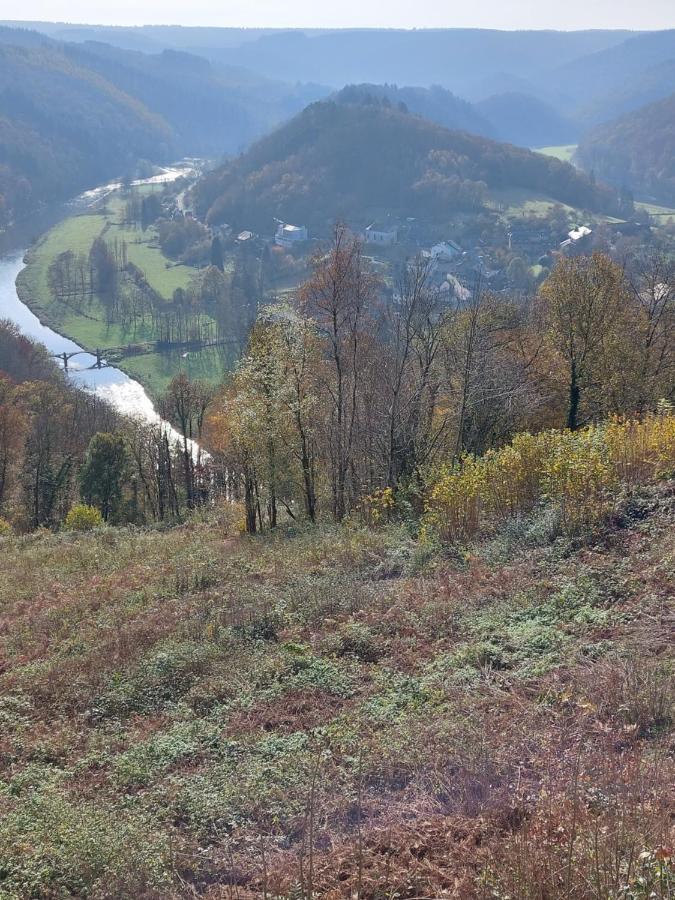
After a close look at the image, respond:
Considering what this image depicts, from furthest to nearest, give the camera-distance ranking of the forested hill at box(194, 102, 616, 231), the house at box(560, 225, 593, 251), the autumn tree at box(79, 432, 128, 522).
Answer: the forested hill at box(194, 102, 616, 231) → the house at box(560, 225, 593, 251) → the autumn tree at box(79, 432, 128, 522)

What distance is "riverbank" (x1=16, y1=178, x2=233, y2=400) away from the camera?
89.9 meters

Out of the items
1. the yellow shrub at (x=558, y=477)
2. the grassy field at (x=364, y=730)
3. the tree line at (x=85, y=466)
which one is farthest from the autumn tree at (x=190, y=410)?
the yellow shrub at (x=558, y=477)

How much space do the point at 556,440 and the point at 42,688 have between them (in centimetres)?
905

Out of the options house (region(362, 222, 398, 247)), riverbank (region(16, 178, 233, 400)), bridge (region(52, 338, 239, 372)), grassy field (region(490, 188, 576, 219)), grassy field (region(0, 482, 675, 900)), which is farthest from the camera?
grassy field (region(490, 188, 576, 219))

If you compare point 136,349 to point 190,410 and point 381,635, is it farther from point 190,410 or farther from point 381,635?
point 381,635

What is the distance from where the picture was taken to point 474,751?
5719 millimetres

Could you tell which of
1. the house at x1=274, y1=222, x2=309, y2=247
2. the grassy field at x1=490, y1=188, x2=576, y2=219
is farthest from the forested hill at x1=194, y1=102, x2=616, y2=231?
the house at x1=274, y1=222, x2=309, y2=247

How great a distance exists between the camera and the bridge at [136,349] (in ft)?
289

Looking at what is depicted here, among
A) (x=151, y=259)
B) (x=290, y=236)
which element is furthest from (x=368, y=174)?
(x=151, y=259)

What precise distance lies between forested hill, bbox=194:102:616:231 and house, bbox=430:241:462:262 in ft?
70.8

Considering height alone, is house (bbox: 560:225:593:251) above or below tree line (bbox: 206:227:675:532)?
above

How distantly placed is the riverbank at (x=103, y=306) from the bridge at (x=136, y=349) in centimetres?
101

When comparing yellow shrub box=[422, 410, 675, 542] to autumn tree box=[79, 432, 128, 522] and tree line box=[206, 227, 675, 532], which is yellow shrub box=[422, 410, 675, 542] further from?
autumn tree box=[79, 432, 128, 522]

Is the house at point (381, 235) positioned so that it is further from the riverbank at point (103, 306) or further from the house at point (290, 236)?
the riverbank at point (103, 306)
